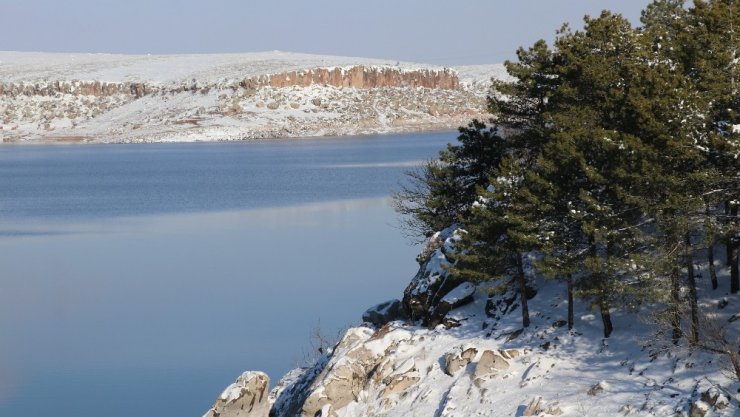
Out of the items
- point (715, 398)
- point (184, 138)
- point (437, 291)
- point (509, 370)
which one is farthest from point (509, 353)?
point (184, 138)

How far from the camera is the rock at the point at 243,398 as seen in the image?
24016 mm

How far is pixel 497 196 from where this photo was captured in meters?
24.1

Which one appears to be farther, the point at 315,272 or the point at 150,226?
the point at 150,226

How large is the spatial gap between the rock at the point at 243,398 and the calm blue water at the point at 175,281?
307 centimetres

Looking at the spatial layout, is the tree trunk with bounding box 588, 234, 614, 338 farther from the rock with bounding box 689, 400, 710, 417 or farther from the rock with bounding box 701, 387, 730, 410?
the rock with bounding box 689, 400, 710, 417

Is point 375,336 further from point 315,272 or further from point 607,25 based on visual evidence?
point 315,272

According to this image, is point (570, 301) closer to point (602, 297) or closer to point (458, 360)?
point (602, 297)

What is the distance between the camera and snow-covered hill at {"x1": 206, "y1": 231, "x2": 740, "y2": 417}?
19.3m

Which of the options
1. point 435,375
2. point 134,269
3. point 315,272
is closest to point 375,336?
point 435,375

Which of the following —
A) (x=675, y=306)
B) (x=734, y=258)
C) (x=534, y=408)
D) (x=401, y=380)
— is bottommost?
(x=401, y=380)

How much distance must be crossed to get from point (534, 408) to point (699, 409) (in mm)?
3574

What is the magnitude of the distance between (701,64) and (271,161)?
99.4m

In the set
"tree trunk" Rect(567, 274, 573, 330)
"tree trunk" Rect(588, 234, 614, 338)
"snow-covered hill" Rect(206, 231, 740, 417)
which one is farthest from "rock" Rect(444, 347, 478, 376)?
"tree trunk" Rect(588, 234, 614, 338)

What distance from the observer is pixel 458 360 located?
2312 cm
